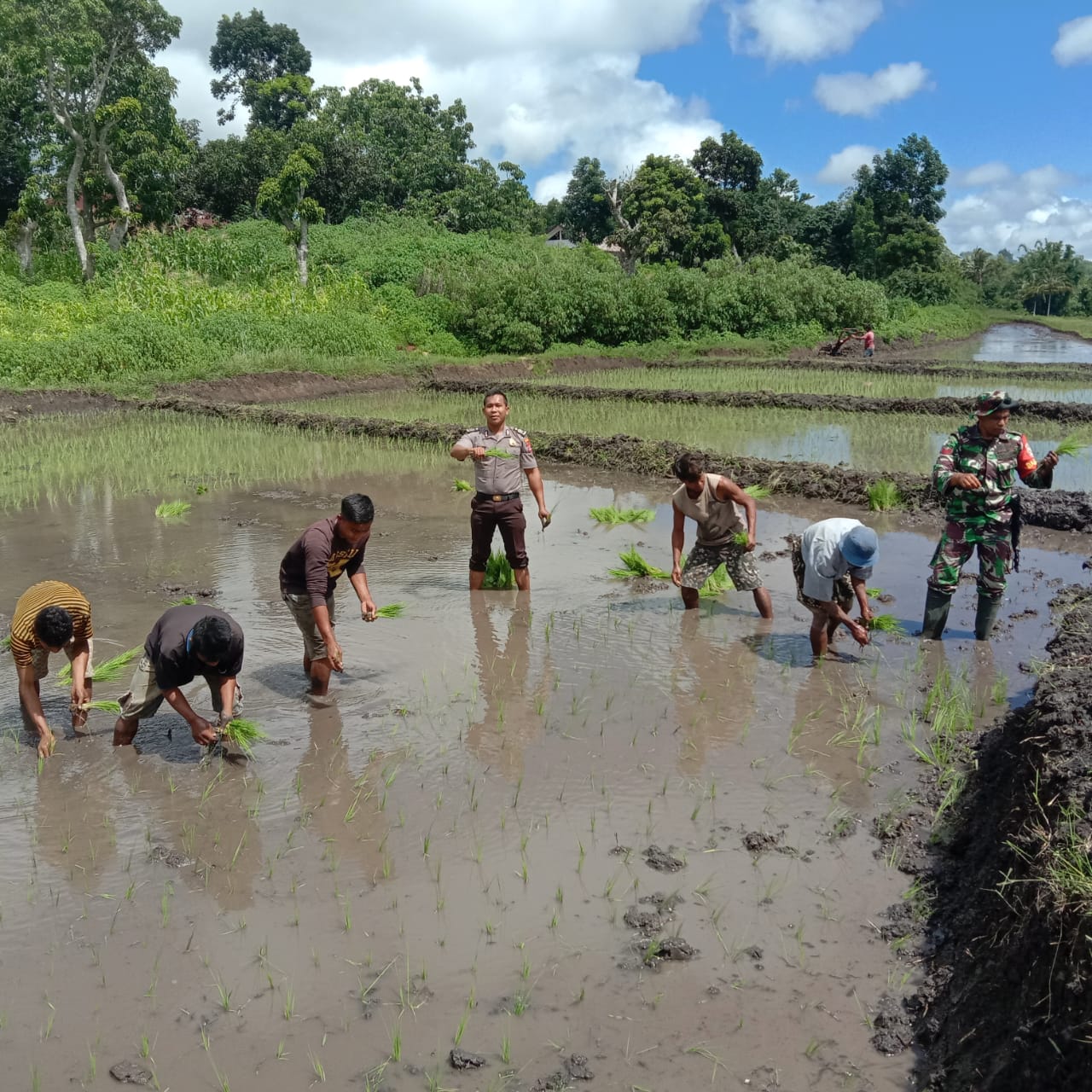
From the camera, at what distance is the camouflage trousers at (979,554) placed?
19.5ft

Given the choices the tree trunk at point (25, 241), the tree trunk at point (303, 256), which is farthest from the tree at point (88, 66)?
the tree trunk at point (303, 256)

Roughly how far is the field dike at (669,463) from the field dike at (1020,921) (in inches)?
225

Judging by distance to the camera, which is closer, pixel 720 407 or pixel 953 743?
pixel 953 743

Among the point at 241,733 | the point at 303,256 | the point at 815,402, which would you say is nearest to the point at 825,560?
the point at 241,733

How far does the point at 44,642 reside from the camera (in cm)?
434

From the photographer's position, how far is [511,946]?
332 cm

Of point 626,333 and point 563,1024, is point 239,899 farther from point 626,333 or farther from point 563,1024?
point 626,333

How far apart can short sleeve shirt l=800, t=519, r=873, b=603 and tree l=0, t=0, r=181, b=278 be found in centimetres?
2574

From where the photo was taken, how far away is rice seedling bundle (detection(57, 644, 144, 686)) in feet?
18.2

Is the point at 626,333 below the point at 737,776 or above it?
above

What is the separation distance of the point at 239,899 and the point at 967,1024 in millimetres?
2396

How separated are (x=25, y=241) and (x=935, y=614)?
30847 mm

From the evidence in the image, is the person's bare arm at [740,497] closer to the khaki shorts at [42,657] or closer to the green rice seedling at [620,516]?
the green rice seedling at [620,516]

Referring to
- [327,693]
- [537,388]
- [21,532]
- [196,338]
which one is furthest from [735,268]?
[327,693]
